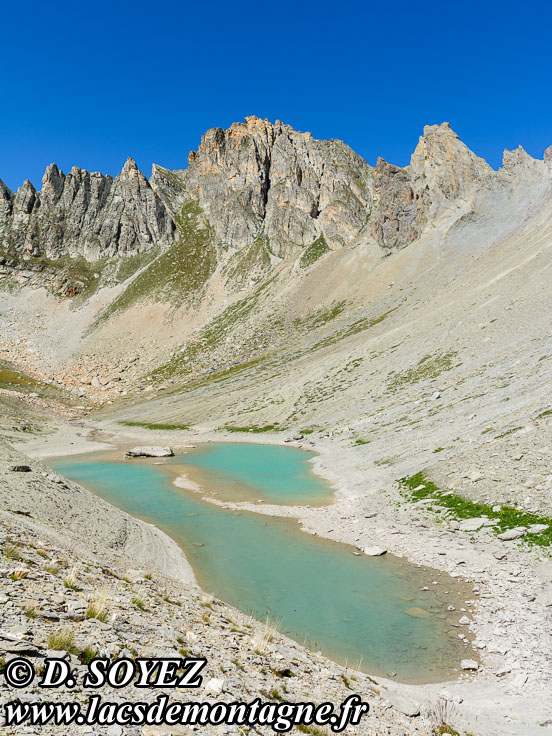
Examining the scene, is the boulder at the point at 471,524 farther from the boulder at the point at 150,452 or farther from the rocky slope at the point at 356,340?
the boulder at the point at 150,452

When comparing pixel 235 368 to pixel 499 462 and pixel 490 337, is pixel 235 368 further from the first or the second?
pixel 499 462

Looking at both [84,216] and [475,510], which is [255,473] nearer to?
[475,510]

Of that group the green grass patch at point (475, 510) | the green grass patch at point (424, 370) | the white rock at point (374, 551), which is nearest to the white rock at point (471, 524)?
the green grass patch at point (475, 510)

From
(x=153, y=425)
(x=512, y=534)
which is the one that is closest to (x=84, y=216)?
(x=153, y=425)

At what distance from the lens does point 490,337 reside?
5522 centimetres

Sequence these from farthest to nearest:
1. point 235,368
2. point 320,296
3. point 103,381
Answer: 1. point 320,296
2. point 103,381
3. point 235,368

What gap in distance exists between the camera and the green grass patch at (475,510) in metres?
20.2

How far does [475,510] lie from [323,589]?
36.3 feet

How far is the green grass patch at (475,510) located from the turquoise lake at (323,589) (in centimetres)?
515

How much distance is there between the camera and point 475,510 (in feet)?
79.2

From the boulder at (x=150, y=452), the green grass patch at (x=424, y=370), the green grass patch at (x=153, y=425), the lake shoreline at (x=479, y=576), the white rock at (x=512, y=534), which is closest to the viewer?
the lake shoreline at (x=479, y=576)

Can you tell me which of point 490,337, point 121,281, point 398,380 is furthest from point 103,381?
point 490,337

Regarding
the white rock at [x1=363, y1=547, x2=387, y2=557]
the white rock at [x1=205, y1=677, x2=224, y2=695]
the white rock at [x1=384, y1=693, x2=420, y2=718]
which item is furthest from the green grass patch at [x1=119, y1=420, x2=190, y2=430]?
the white rock at [x1=205, y1=677, x2=224, y2=695]

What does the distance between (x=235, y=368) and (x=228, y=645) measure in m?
89.4
